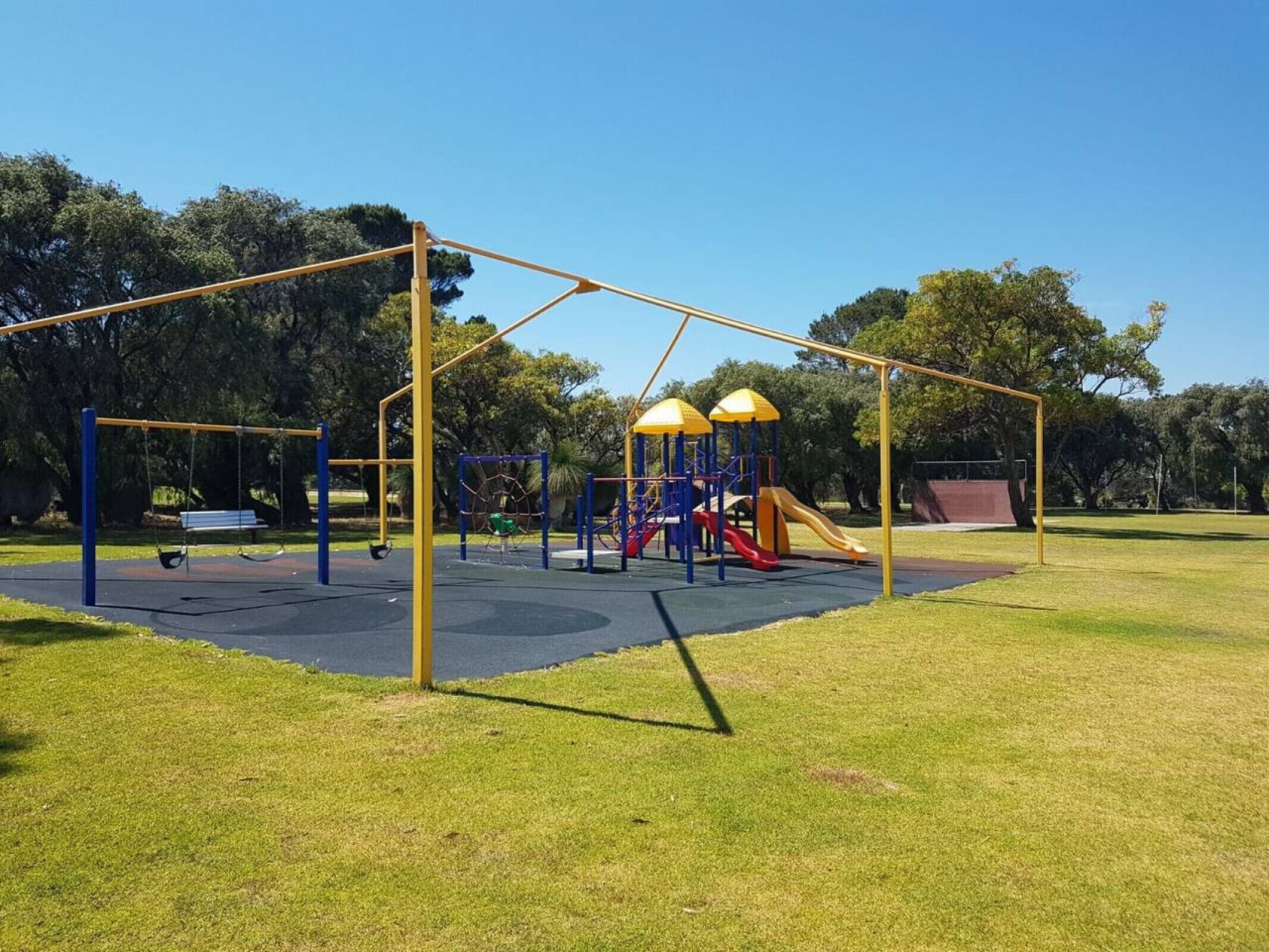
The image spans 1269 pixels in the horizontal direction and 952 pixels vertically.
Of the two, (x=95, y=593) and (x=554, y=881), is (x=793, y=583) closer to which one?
(x=95, y=593)

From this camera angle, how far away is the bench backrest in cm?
1206

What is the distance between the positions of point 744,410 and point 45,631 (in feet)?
40.0

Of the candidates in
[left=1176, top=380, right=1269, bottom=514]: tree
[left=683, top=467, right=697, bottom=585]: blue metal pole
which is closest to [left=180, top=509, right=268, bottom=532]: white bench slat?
[left=683, top=467, right=697, bottom=585]: blue metal pole

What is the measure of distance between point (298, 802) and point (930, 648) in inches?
227

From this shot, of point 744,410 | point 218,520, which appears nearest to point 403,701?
point 218,520

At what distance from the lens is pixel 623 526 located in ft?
52.9

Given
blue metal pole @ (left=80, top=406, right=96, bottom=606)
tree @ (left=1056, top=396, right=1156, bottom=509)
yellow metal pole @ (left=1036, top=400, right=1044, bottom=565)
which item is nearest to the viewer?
blue metal pole @ (left=80, top=406, right=96, bottom=606)

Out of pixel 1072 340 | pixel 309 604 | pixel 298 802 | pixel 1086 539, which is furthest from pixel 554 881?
pixel 1072 340

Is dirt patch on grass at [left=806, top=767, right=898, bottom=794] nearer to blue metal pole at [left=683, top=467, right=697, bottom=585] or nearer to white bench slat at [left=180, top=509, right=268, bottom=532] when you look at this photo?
blue metal pole at [left=683, top=467, right=697, bottom=585]

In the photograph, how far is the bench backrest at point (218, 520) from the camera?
475 inches

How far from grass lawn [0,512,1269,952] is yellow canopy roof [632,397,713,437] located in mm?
8762

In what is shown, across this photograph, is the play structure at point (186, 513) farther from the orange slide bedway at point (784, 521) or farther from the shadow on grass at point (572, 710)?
the orange slide bedway at point (784, 521)

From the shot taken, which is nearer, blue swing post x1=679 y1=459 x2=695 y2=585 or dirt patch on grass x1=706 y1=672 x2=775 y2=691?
dirt patch on grass x1=706 y1=672 x2=775 y2=691

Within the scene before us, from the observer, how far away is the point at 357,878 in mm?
3354
